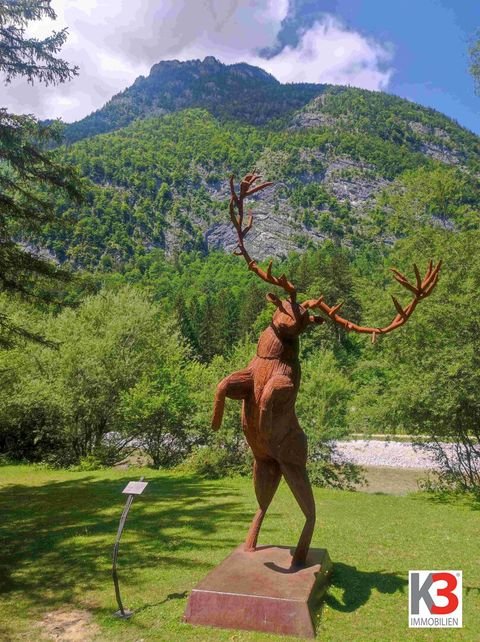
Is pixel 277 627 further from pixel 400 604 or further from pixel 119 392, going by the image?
pixel 119 392

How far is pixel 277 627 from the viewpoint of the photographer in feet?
17.9

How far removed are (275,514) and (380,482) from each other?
11.5 metres

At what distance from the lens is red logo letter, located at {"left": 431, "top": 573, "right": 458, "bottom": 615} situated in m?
6.02

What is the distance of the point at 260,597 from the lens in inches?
219

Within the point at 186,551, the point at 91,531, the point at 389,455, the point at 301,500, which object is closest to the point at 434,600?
the point at 301,500

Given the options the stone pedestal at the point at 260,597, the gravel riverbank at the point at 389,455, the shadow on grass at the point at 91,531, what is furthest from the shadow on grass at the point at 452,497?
the stone pedestal at the point at 260,597

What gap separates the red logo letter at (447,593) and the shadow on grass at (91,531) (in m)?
3.17

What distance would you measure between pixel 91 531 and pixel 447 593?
253 inches

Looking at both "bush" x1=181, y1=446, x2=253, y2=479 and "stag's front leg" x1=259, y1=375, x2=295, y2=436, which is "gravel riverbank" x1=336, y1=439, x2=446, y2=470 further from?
"stag's front leg" x1=259, y1=375, x2=295, y2=436

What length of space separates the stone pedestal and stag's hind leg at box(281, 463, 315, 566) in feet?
0.55

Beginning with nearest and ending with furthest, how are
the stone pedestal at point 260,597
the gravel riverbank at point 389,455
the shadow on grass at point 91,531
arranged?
the stone pedestal at point 260,597 → the shadow on grass at point 91,531 → the gravel riverbank at point 389,455

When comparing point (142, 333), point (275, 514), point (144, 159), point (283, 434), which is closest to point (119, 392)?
point (142, 333)

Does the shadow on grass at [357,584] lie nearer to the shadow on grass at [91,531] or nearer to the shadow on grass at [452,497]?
the shadow on grass at [91,531]

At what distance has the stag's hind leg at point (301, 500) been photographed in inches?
247
